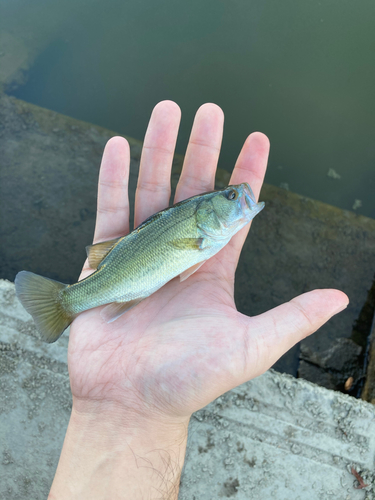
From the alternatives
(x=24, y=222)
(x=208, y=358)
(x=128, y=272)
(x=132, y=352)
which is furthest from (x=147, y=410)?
(x=24, y=222)

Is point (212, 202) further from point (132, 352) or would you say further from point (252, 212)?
point (132, 352)

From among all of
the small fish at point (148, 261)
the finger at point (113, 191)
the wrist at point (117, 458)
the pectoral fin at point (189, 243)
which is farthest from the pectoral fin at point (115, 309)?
the finger at point (113, 191)

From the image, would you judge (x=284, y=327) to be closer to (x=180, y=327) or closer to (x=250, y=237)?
(x=180, y=327)

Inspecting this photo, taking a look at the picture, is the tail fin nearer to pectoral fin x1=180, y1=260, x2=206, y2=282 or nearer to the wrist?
the wrist

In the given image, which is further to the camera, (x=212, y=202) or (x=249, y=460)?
(x=249, y=460)

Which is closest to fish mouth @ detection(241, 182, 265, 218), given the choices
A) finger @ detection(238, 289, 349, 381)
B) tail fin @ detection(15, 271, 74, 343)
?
finger @ detection(238, 289, 349, 381)

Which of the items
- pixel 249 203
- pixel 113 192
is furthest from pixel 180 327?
pixel 113 192
